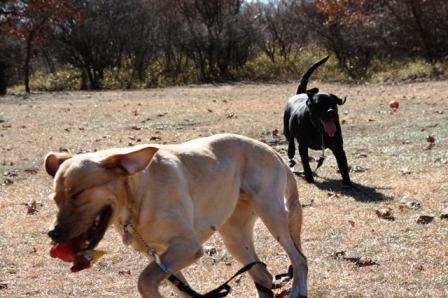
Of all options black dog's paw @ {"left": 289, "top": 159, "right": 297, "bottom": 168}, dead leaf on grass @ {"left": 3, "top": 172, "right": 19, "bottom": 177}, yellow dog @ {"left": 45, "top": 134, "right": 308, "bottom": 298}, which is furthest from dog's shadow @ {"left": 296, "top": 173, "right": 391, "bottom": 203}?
dead leaf on grass @ {"left": 3, "top": 172, "right": 19, "bottom": 177}

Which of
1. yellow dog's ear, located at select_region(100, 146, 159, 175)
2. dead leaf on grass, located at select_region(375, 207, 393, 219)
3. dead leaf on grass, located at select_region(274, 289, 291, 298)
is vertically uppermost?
yellow dog's ear, located at select_region(100, 146, 159, 175)

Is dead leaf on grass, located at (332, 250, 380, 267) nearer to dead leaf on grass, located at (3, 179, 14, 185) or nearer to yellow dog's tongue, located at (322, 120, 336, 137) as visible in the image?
yellow dog's tongue, located at (322, 120, 336, 137)

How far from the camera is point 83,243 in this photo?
4055mm

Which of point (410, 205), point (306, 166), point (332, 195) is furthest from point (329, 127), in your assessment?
point (410, 205)

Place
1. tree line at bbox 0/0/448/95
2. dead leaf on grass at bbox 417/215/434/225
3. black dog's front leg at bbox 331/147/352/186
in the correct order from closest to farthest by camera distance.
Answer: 1. dead leaf on grass at bbox 417/215/434/225
2. black dog's front leg at bbox 331/147/352/186
3. tree line at bbox 0/0/448/95

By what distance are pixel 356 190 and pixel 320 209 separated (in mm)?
1159

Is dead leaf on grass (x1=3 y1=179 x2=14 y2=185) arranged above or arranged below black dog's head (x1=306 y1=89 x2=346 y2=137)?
below

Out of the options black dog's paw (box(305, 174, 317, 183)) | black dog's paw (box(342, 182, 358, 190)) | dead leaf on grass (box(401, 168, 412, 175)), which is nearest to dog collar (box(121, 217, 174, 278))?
black dog's paw (box(342, 182, 358, 190))

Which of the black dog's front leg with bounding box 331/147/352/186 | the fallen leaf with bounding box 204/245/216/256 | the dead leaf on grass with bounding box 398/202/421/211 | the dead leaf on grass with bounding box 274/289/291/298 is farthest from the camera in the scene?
the black dog's front leg with bounding box 331/147/352/186

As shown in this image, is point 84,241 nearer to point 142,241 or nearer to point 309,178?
point 142,241

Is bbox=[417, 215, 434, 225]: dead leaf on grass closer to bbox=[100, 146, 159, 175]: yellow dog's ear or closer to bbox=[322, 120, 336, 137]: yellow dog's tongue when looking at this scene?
bbox=[322, 120, 336, 137]: yellow dog's tongue

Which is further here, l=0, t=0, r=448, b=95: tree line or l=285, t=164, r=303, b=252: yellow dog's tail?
l=0, t=0, r=448, b=95: tree line

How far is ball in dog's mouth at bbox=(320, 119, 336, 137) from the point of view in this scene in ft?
31.2

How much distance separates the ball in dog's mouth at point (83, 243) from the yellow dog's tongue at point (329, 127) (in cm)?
578
